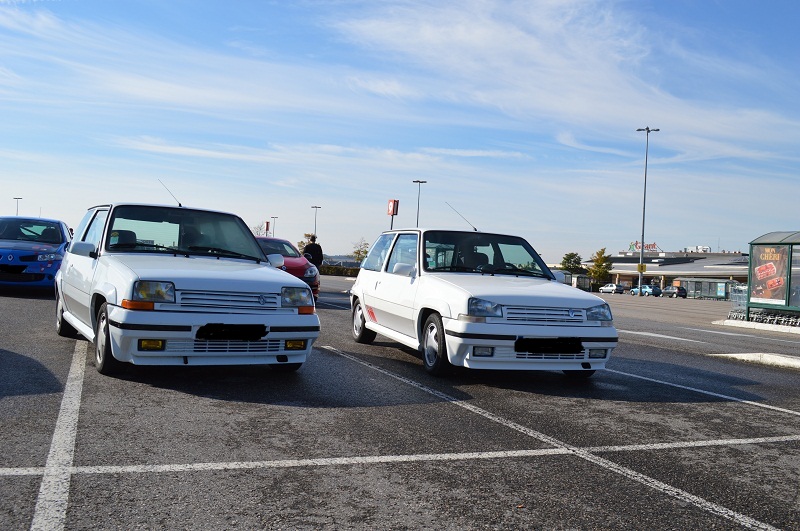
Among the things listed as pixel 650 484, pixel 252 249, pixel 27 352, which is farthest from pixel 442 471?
pixel 27 352

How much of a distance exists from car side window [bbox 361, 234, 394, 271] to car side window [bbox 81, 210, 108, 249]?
3.23 meters

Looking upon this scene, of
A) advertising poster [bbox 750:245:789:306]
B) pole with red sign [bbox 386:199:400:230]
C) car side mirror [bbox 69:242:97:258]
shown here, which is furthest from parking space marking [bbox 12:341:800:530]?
pole with red sign [bbox 386:199:400:230]

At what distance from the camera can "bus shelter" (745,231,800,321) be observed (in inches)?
763

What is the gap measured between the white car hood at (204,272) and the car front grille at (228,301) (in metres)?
0.04

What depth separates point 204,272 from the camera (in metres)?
6.55


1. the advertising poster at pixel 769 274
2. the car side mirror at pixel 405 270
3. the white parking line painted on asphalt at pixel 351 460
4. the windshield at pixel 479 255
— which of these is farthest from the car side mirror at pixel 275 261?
the advertising poster at pixel 769 274

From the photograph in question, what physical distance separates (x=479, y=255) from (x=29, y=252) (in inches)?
379

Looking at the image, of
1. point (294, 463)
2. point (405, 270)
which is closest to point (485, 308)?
point (405, 270)

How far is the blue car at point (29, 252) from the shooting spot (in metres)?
14.0

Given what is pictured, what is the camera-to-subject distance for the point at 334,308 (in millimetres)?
16141

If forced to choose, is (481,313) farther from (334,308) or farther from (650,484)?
(334,308)

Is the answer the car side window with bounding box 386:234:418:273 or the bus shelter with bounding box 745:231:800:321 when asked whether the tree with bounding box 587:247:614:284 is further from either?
the car side window with bounding box 386:234:418:273

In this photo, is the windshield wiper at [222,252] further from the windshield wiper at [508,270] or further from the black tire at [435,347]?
the windshield wiper at [508,270]

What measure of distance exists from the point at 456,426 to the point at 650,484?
5.01ft
